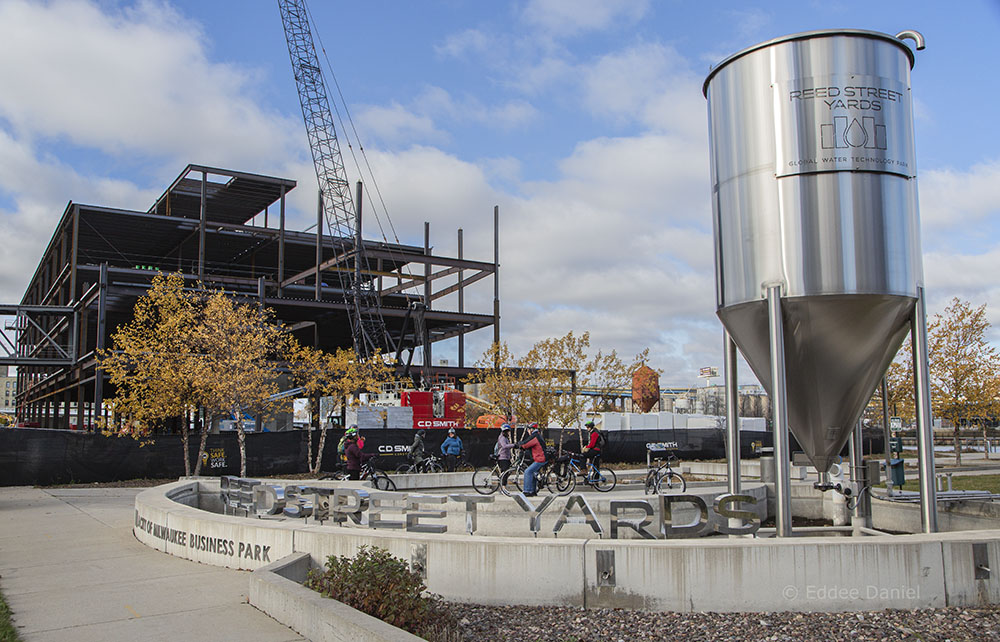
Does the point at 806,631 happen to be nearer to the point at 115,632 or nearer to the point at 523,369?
the point at 115,632

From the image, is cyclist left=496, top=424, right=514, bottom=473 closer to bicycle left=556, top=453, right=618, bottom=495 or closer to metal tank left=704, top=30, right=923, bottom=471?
bicycle left=556, top=453, right=618, bottom=495

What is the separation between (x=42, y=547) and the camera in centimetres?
1243

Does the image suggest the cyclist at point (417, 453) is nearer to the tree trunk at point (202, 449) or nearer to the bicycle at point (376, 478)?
the bicycle at point (376, 478)

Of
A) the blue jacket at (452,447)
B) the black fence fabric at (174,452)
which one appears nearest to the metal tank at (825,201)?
the blue jacket at (452,447)

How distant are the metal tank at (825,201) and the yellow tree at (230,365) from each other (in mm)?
19669

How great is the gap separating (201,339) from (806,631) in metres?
24.3

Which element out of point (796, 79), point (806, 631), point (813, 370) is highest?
point (796, 79)

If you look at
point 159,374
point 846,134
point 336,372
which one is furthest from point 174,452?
point 846,134

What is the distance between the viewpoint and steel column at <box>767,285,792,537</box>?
9.94 meters

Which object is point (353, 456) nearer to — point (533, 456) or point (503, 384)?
point (533, 456)

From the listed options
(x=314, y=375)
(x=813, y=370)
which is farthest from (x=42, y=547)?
(x=314, y=375)

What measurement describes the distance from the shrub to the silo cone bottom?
607 cm

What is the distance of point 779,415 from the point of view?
10148 millimetres

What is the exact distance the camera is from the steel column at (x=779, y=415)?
994cm
